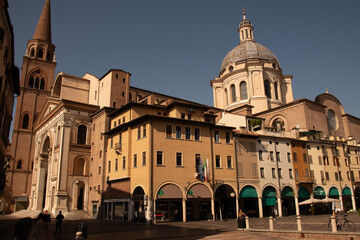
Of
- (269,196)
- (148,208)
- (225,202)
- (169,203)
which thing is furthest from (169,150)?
(269,196)

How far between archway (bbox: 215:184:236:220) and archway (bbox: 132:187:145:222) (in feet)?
26.5

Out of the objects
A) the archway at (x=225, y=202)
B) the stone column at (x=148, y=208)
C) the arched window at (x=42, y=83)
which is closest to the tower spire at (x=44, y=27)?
the arched window at (x=42, y=83)

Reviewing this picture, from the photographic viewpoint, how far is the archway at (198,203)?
31548mm

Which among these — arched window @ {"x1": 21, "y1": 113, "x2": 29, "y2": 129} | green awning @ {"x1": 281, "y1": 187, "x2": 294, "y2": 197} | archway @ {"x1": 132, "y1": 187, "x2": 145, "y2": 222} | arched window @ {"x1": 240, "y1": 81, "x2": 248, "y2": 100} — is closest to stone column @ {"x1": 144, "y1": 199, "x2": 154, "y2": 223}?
archway @ {"x1": 132, "y1": 187, "x2": 145, "y2": 222}

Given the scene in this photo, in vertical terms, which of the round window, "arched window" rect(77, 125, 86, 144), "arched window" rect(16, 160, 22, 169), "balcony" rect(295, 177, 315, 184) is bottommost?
"balcony" rect(295, 177, 315, 184)

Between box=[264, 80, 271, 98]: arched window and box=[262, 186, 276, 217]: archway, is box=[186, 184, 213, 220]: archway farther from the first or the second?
box=[264, 80, 271, 98]: arched window

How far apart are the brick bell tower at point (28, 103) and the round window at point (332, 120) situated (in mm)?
59766

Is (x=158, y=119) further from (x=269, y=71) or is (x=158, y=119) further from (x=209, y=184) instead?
(x=269, y=71)

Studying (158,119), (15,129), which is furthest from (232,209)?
(15,129)

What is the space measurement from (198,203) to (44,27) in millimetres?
56221

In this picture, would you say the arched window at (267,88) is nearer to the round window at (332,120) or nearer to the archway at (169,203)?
the round window at (332,120)

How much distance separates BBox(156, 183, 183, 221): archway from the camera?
98.0 ft

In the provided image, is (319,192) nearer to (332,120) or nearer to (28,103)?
(332,120)

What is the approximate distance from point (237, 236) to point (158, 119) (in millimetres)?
15315
